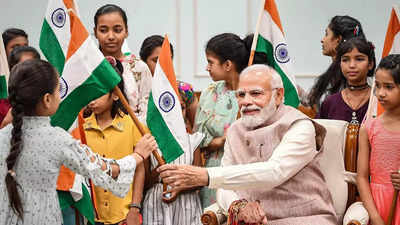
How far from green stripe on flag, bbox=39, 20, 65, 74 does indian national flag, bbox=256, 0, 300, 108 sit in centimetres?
121

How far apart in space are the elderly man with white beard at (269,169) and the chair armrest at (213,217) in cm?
8

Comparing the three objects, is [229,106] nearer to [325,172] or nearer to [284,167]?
[325,172]

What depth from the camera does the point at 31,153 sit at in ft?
8.13

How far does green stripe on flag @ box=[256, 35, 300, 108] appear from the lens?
3.75 meters

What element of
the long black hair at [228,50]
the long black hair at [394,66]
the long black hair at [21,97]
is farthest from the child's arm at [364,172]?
the long black hair at [21,97]

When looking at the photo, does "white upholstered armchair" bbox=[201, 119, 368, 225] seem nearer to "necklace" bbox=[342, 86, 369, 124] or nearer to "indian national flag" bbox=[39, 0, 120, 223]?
"necklace" bbox=[342, 86, 369, 124]

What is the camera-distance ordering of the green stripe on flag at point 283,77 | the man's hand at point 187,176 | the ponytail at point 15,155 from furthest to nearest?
the green stripe on flag at point 283,77, the man's hand at point 187,176, the ponytail at point 15,155

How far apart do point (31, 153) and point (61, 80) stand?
1.58ft

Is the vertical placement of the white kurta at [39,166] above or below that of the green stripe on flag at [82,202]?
above

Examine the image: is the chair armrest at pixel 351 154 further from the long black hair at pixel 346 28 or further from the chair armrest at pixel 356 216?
the long black hair at pixel 346 28

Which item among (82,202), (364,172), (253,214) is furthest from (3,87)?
(364,172)

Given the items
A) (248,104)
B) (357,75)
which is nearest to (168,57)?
(248,104)

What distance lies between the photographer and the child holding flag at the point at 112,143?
3.34m

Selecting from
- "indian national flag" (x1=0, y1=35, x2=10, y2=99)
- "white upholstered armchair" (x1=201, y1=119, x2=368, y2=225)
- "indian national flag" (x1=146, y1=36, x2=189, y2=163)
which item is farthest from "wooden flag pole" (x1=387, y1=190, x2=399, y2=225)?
"indian national flag" (x1=0, y1=35, x2=10, y2=99)
